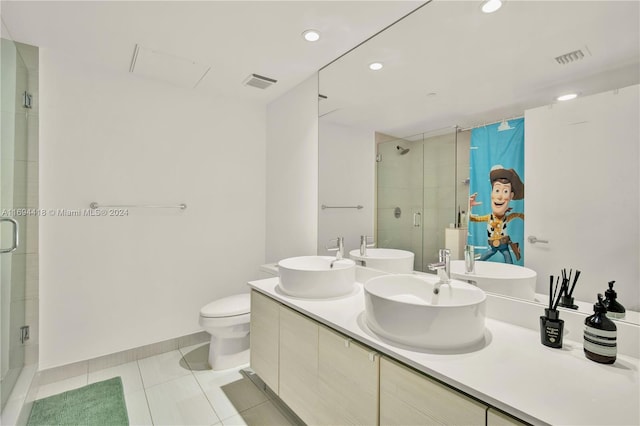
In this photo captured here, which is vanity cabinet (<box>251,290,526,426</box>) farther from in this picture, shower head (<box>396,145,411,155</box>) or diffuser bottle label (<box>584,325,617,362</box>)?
shower head (<box>396,145,411,155</box>)

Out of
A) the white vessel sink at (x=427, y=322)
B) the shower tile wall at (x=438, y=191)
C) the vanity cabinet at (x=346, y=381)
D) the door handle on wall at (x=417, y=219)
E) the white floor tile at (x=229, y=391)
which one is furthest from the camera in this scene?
the white floor tile at (x=229, y=391)

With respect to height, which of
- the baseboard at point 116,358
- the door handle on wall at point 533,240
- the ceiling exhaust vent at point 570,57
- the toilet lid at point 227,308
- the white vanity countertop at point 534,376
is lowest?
the baseboard at point 116,358

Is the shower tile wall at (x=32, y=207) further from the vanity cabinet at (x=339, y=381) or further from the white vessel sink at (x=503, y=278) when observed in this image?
the white vessel sink at (x=503, y=278)

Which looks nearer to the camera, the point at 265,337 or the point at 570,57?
the point at 570,57

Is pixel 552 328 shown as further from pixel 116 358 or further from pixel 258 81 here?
pixel 116 358

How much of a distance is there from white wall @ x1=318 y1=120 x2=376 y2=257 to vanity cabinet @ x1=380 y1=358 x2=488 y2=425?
1021mm

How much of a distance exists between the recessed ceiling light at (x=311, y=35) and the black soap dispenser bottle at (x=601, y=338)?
5.94ft

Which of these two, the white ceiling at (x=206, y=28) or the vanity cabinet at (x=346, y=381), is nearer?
the vanity cabinet at (x=346, y=381)

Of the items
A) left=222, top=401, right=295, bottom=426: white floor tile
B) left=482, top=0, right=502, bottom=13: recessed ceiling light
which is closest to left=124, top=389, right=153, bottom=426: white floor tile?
left=222, top=401, right=295, bottom=426: white floor tile

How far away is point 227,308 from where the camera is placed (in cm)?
222

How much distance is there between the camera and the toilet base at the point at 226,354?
7.30ft

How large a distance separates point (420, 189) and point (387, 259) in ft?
1.57

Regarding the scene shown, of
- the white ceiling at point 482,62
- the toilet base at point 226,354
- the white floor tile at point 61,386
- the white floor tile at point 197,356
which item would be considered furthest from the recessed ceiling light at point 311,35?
the white floor tile at point 61,386

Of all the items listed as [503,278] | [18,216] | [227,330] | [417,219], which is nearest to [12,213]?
[18,216]
